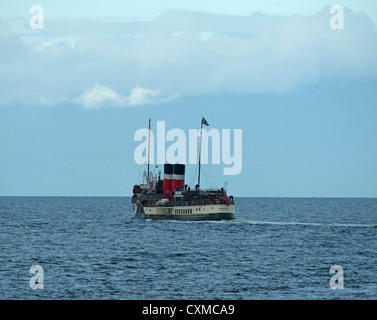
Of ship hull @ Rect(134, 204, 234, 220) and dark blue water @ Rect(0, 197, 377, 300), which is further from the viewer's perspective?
ship hull @ Rect(134, 204, 234, 220)

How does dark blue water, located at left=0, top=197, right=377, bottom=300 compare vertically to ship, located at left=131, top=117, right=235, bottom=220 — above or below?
below

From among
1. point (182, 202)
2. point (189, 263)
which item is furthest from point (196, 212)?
point (189, 263)

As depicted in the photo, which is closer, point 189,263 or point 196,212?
point 189,263

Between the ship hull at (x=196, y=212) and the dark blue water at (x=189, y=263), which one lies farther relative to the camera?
the ship hull at (x=196, y=212)

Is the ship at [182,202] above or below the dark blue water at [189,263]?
above

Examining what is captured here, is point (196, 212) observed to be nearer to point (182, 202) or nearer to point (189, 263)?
point (182, 202)

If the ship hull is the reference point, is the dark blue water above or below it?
below

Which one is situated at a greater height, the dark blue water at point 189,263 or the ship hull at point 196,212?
the ship hull at point 196,212

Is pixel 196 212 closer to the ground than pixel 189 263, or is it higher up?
higher up

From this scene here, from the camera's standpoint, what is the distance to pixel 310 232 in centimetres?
8888

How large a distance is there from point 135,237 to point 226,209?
79.7ft
